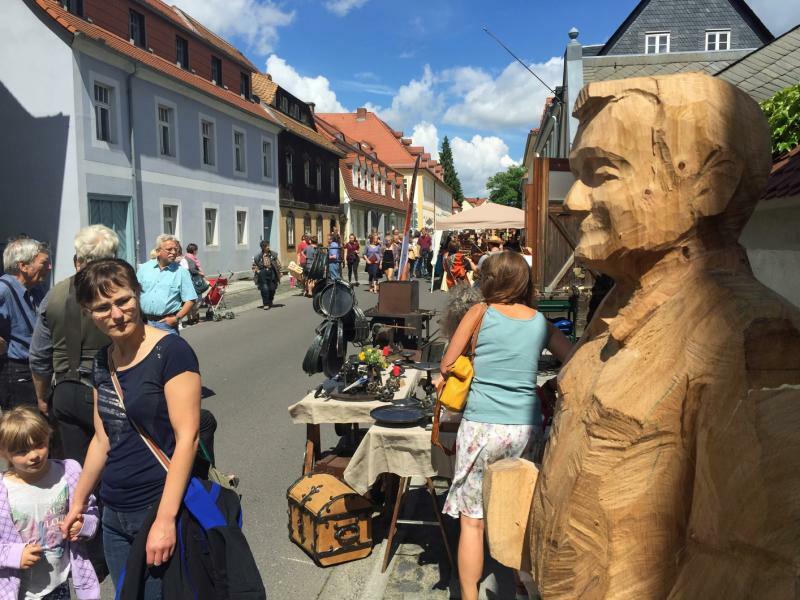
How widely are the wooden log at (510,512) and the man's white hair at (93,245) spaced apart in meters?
2.92

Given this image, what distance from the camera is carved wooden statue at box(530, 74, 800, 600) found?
2.95 feet

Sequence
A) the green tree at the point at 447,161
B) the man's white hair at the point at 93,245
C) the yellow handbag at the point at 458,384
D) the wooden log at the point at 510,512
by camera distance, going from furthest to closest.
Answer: the green tree at the point at 447,161 → the man's white hair at the point at 93,245 → the yellow handbag at the point at 458,384 → the wooden log at the point at 510,512

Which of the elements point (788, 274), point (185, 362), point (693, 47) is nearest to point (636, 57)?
point (788, 274)

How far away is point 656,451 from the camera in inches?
40.6

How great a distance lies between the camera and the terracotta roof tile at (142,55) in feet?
43.5

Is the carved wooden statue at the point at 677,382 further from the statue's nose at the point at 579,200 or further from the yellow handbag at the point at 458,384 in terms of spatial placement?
the yellow handbag at the point at 458,384

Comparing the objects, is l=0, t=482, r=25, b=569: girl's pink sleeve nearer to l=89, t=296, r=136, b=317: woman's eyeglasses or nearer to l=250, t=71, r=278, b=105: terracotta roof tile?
l=89, t=296, r=136, b=317: woman's eyeglasses

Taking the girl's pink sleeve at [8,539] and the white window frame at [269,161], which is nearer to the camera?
the girl's pink sleeve at [8,539]

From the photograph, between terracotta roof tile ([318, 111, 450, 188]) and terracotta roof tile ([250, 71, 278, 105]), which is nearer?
terracotta roof tile ([250, 71, 278, 105])

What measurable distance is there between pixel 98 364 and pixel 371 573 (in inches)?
79.5

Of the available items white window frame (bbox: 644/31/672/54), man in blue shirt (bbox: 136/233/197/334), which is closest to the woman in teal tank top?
man in blue shirt (bbox: 136/233/197/334)

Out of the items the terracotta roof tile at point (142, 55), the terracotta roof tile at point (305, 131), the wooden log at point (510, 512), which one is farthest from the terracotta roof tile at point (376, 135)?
the wooden log at point (510, 512)

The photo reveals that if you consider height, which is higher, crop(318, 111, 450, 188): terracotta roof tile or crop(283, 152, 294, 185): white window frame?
crop(318, 111, 450, 188): terracotta roof tile

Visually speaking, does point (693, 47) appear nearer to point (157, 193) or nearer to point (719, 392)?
point (157, 193)
